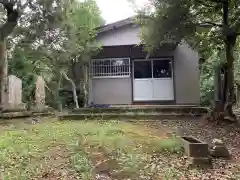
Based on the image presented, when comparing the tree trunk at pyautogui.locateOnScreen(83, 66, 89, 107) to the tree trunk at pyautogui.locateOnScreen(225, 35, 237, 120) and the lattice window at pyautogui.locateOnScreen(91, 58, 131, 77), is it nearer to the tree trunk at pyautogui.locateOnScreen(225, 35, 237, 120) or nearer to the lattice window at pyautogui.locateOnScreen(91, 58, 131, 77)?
the lattice window at pyautogui.locateOnScreen(91, 58, 131, 77)

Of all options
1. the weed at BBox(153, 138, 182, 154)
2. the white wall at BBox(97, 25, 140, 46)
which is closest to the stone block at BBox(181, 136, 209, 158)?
the weed at BBox(153, 138, 182, 154)

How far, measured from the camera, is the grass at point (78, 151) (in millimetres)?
5078

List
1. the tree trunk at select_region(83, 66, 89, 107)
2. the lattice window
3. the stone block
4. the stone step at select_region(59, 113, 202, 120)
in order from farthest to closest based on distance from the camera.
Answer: the tree trunk at select_region(83, 66, 89, 107)
the lattice window
the stone step at select_region(59, 113, 202, 120)
the stone block

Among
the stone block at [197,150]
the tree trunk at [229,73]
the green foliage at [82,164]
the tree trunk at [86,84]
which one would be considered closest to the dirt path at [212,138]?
the stone block at [197,150]

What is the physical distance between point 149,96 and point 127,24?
12.0ft

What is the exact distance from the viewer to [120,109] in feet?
39.2

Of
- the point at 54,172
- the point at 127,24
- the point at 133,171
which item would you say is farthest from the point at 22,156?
the point at 127,24

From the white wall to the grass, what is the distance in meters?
6.19

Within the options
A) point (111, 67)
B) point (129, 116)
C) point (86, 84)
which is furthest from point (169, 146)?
point (86, 84)

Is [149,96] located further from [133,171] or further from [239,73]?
[133,171]

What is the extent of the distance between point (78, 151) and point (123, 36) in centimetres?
881

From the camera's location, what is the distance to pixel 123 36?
14133 mm

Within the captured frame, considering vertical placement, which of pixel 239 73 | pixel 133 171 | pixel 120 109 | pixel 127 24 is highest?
pixel 127 24

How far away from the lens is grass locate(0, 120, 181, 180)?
508 centimetres
